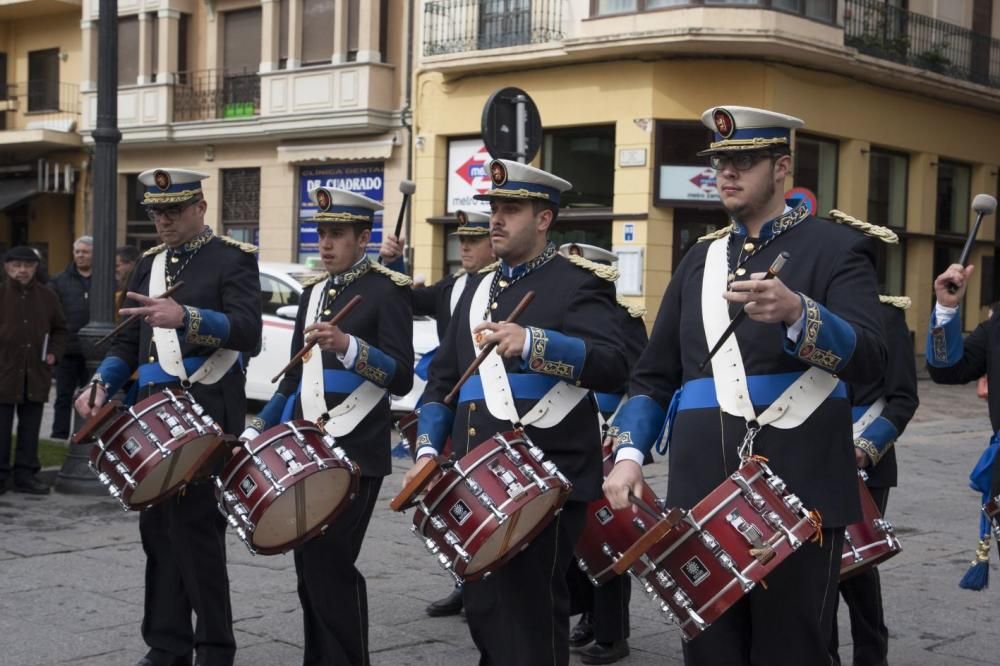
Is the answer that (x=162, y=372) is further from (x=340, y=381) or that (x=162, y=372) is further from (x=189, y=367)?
(x=340, y=381)

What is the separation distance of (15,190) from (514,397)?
98.3 ft

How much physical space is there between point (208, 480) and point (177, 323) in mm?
709

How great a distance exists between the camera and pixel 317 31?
1070 inches

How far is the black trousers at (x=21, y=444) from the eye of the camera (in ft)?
36.8

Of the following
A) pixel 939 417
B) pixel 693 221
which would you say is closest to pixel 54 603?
pixel 939 417

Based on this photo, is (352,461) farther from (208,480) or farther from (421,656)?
(421,656)

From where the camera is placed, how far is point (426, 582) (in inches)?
326

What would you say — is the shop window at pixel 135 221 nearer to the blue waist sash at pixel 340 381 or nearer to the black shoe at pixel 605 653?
the black shoe at pixel 605 653

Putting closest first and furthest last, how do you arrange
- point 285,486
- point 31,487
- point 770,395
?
point 770,395 → point 285,486 → point 31,487

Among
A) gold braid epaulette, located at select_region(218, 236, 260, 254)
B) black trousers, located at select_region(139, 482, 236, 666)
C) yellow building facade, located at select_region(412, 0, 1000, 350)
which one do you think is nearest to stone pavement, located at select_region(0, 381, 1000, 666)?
black trousers, located at select_region(139, 482, 236, 666)

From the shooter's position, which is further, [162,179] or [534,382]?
[162,179]

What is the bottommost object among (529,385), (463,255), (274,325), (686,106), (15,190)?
(274,325)

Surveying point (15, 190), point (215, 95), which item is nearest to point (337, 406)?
point (215, 95)

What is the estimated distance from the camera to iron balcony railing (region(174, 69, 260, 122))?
2848 centimetres
